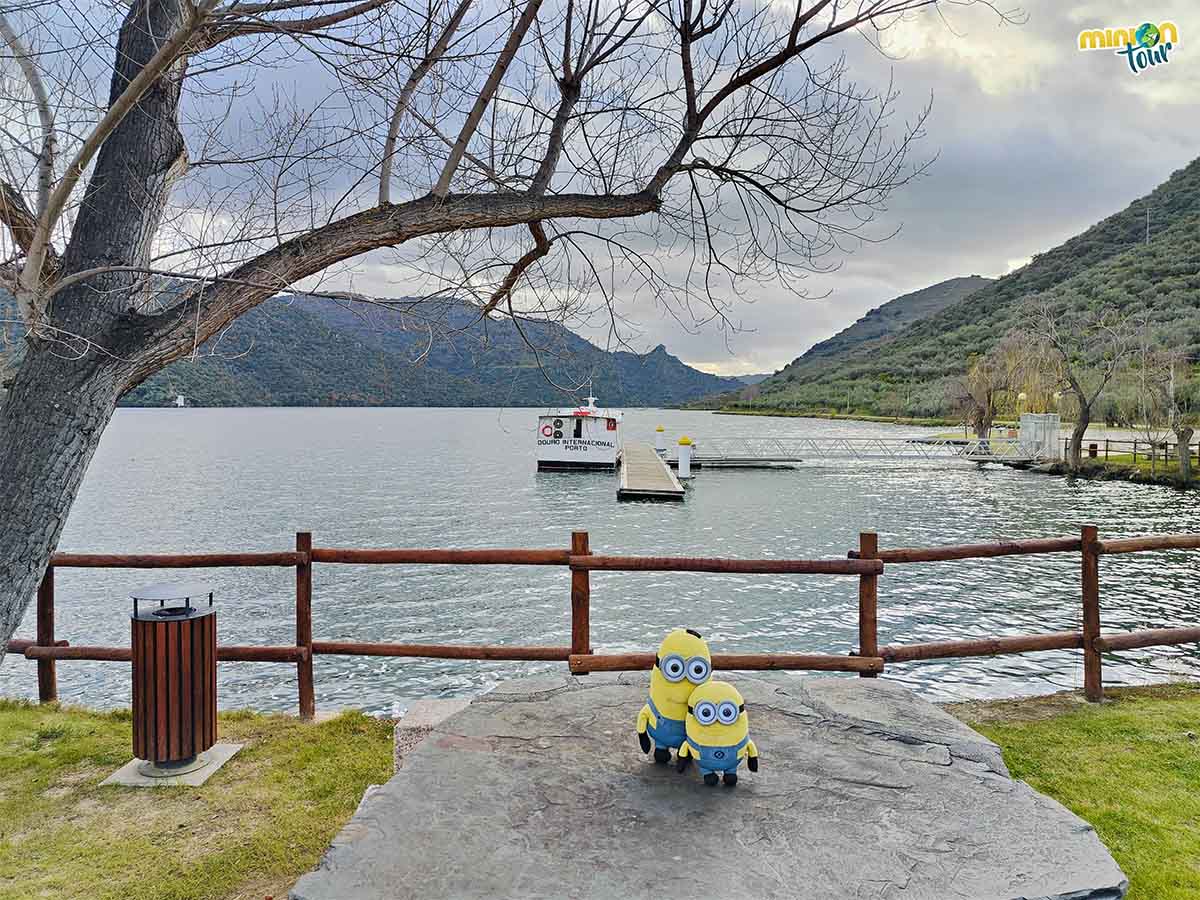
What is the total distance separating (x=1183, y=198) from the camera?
217ft

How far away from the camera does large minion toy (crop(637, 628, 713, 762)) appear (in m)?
2.77

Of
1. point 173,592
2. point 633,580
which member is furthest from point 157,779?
point 633,580

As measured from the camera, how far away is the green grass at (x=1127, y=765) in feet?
10.7

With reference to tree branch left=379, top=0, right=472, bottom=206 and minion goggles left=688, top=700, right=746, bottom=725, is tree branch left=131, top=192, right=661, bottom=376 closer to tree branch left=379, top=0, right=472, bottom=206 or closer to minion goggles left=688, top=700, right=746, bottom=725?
tree branch left=379, top=0, right=472, bottom=206

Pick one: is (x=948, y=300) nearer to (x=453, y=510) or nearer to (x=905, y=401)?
(x=905, y=401)

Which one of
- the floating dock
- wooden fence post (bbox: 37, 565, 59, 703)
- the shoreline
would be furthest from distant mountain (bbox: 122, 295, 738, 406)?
the shoreline

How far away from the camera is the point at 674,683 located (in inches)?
110

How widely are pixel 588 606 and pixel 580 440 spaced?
3266 centimetres

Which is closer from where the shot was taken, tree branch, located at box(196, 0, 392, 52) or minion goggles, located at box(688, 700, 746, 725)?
minion goggles, located at box(688, 700, 746, 725)

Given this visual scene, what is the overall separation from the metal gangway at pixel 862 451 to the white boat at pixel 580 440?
356 cm

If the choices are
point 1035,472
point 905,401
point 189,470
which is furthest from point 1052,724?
point 905,401

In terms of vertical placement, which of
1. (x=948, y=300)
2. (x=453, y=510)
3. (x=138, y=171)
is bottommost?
(x=453, y=510)

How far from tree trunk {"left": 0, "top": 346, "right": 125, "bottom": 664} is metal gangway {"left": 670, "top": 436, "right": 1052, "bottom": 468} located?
34830 millimetres

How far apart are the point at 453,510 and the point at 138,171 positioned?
24.0m
